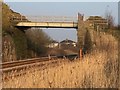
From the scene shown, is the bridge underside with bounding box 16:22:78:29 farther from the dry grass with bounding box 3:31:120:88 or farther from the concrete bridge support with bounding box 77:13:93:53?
the dry grass with bounding box 3:31:120:88

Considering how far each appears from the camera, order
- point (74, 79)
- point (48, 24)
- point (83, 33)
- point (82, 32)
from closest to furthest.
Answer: point (74, 79) < point (83, 33) < point (82, 32) < point (48, 24)

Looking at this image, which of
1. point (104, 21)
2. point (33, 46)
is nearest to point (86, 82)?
point (104, 21)

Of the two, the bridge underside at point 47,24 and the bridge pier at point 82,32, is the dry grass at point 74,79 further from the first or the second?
the bridge underside at point 47,24

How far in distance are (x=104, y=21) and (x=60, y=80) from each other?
4352cm

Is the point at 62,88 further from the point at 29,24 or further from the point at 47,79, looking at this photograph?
the point at 29,24

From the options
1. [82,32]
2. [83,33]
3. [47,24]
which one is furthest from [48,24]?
[83,33]

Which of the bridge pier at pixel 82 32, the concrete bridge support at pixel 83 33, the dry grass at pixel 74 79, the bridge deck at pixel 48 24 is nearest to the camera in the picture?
the dry grass at pixel 74 79

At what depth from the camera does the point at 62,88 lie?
7199 millimetres

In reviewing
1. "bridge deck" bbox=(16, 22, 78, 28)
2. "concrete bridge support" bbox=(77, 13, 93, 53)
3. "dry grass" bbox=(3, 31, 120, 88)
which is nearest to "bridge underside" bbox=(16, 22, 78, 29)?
"bridge deck" bbox=(16, 22, 78, 28)

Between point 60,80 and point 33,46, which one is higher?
point 60,80

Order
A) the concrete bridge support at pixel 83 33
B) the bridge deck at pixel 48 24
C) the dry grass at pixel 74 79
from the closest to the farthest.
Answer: the dry grass at pixel 74 79 → the concrete bridge support at pixel 83 33 → the bridge deck at pixel 48 24

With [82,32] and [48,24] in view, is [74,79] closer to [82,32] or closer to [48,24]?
[82,32]

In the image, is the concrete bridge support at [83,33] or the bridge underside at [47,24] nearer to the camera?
the concrete bridge support at [83,33]

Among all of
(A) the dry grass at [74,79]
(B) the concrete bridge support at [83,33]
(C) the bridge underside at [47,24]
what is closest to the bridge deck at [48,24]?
(C) the bridge underside at [47,24]
